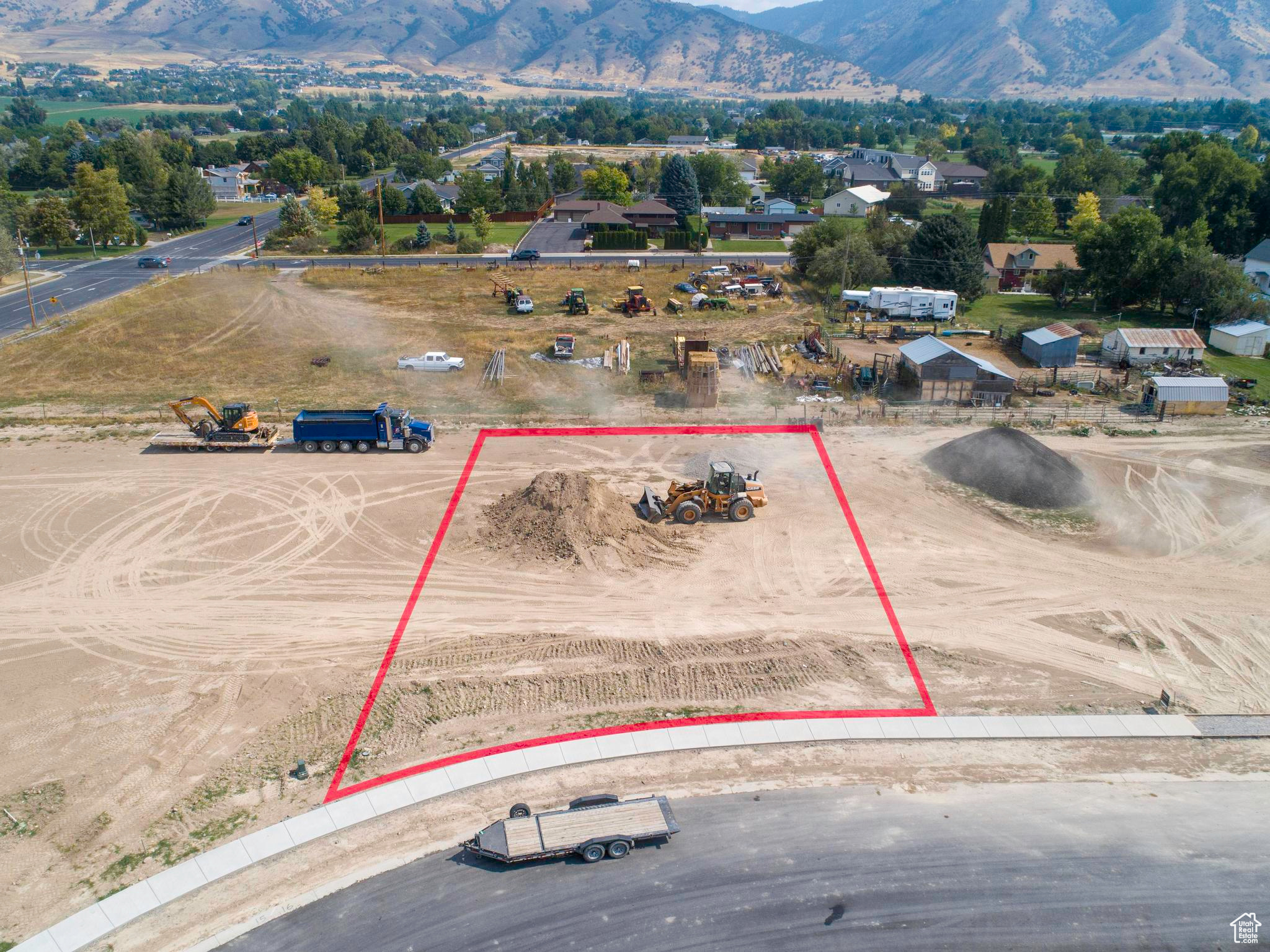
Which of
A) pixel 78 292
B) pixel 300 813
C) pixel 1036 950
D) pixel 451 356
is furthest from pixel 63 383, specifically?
pixel 1036 950

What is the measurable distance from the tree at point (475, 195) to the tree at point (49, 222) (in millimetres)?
34717

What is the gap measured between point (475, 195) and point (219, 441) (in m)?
61.3

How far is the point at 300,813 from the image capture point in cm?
1617

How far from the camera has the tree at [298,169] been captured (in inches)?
4250

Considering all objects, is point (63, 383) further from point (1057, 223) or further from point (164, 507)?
point (1057, 223)

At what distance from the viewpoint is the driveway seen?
77125 mm

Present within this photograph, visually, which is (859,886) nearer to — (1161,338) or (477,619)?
(477,619)

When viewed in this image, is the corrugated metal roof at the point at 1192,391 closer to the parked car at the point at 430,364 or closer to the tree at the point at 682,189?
the parked car at the point at 430,364

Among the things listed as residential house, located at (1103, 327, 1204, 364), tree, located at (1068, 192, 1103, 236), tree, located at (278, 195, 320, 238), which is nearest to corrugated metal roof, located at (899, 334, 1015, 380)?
residential house, located at (1103, 327, 1204, 364)

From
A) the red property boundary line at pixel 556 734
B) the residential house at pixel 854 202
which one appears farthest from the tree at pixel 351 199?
the red property boundary line at pixel 556 734

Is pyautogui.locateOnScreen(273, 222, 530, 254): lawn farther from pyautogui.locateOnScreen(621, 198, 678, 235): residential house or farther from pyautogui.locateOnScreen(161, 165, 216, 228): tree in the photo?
pyautogui.locateOnScreen(161, 165, 216, 228): tree

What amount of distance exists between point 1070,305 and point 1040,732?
4514 centimetres

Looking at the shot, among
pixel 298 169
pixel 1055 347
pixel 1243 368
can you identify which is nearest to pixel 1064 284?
pixel 1243 368

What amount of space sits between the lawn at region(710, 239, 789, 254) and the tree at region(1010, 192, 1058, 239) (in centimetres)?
2145
